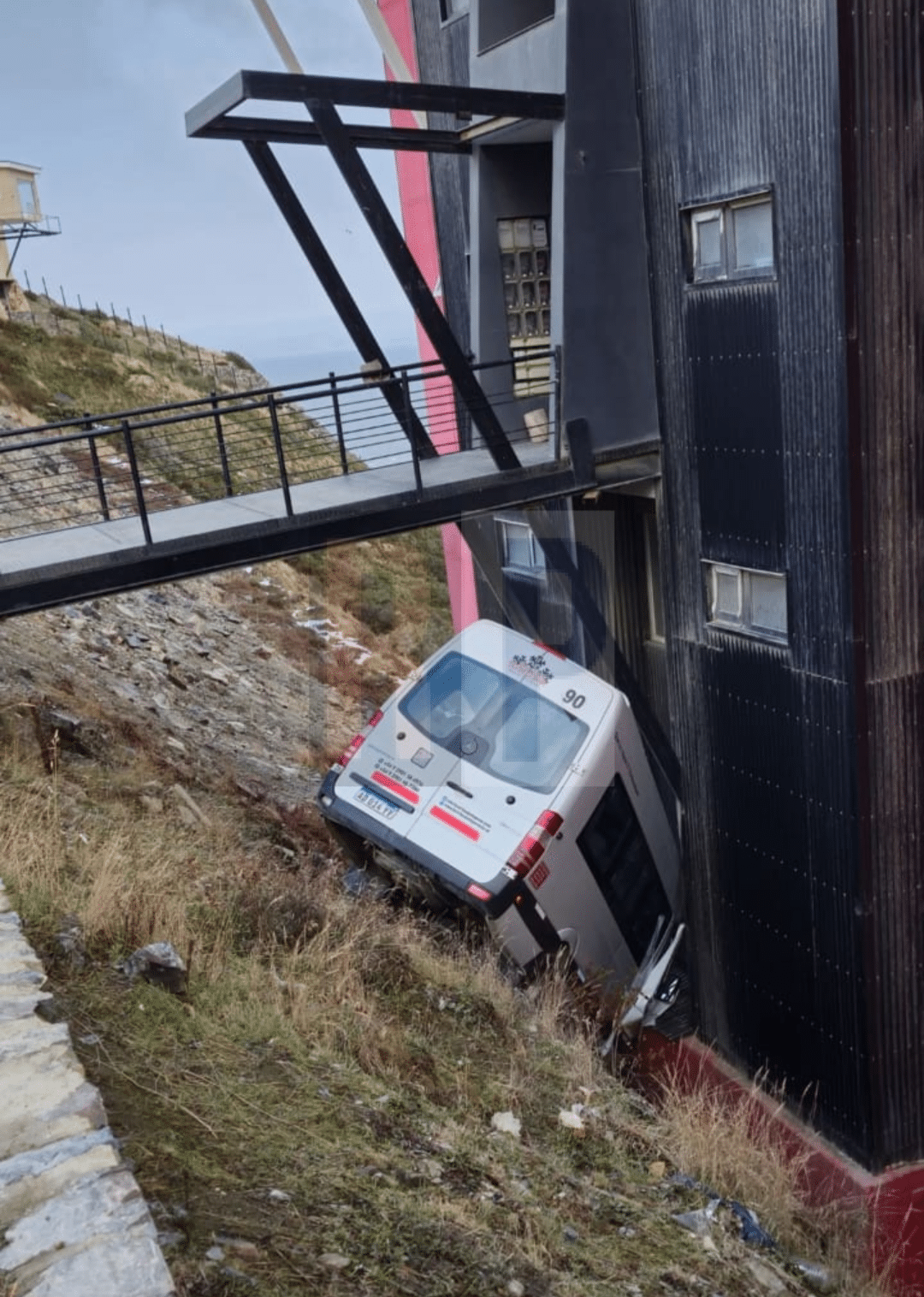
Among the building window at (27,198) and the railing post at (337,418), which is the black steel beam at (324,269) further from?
the building window at (27,198)

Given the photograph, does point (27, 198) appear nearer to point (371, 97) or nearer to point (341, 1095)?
point (371, 97)

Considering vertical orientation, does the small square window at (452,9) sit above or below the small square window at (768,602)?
above

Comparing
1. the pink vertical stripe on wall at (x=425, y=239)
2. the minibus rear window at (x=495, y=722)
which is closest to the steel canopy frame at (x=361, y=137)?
the minibus rear window at (x=495, y=722)

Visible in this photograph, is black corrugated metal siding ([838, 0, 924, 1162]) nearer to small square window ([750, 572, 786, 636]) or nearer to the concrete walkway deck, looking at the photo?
small square window ([750, 572, 786, 636])

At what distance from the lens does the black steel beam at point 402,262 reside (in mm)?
9250

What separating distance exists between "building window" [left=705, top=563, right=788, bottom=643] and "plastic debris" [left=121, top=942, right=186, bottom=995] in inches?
212

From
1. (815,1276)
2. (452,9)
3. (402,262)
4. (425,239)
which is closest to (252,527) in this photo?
(402,262)

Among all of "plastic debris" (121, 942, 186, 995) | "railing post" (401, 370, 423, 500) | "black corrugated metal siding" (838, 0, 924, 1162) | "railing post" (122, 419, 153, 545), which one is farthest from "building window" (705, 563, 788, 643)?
"plastic debris" (121, 942, 186, 995)

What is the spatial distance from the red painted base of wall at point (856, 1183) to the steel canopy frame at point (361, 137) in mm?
5832

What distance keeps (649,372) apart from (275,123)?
151 inches

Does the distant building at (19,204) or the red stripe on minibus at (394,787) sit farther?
the distant building at (19,204)

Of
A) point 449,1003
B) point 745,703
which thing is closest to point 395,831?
point 449,1003

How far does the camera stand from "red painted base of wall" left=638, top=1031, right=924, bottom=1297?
838 cm

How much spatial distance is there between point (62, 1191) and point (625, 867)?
7.60 metres
